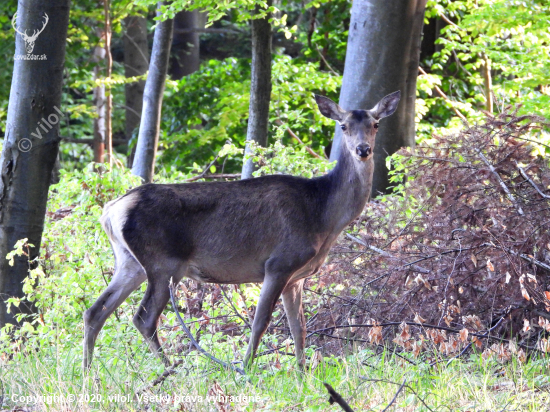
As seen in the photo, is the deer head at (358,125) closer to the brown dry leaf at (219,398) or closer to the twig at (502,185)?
the twig at (502,185)

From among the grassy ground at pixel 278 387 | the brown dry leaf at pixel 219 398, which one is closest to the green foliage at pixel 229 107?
the grassy ground at pixel 278 387

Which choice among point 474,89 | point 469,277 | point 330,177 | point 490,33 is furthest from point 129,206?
point 474,89

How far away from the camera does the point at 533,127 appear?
732cm

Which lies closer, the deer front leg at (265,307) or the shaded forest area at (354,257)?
the shaded forest area at (354,257)

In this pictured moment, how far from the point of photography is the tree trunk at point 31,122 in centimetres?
728

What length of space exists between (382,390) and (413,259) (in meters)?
2.31

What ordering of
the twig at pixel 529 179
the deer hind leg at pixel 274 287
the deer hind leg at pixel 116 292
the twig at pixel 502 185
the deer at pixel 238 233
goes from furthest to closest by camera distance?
the twig at pixel 502 185 → the twig at pixel 529 179 → the deer hind leg at pixel 116 292 → the deer at pixel 238 233 → the deer hind leg at pixel 274 287

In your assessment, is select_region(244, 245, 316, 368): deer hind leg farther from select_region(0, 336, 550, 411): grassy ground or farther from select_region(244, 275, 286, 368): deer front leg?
select_region(0, 336, 550, 411): grassy ground

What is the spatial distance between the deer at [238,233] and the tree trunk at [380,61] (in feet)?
13.4

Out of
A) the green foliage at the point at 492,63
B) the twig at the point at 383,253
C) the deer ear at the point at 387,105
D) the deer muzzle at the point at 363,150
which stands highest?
the green foliage at the point at 492,63

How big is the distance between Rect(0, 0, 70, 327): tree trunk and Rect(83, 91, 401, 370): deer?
131cm

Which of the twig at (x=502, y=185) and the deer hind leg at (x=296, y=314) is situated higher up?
the twig at (x=502, y=185)

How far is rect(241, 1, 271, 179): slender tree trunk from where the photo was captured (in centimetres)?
1113

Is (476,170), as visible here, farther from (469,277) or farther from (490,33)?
(490,33)
